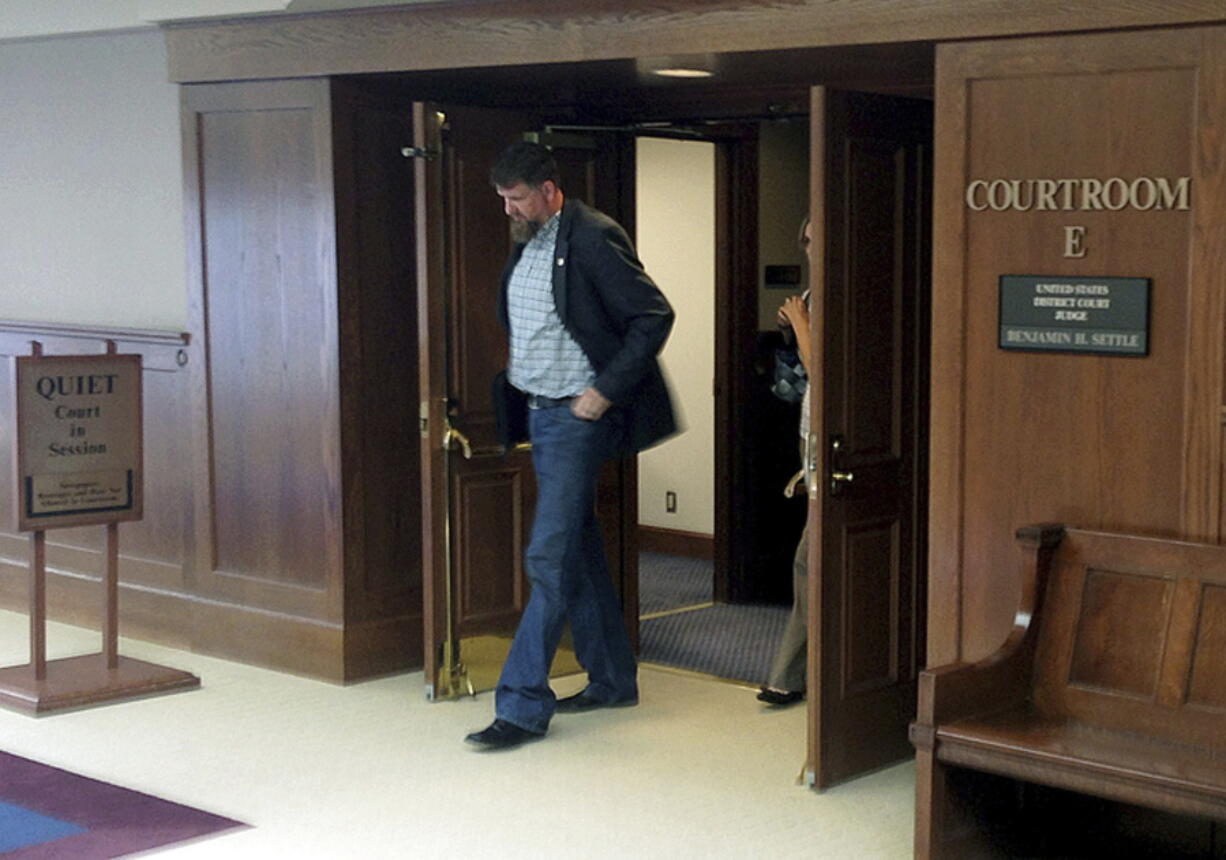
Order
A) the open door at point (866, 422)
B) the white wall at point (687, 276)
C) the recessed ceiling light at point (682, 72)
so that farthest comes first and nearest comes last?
the white wall at point (687, 276) → the recessed ceiling light at point (682, 72) → the open door at point (866, 422)

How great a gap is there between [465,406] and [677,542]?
3.05 metres

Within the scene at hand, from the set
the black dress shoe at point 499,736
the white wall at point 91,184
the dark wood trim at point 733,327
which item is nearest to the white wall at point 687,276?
the dark wood trim at point 733,327

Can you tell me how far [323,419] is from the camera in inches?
243

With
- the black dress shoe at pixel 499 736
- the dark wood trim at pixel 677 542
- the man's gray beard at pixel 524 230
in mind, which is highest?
the man's gray beard at pixel 524 230

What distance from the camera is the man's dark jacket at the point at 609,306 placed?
17.5 ft

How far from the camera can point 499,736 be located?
5340 mm

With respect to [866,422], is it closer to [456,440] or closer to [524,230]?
[524,230]

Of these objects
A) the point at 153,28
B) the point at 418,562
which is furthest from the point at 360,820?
the point at 153,28

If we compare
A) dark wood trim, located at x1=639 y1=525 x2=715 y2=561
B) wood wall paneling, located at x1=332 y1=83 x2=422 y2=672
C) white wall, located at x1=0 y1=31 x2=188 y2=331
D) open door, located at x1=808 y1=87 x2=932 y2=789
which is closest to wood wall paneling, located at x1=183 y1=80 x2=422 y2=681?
wood wall paneling, located at x1=332 y1=83 x2=422 y2=672

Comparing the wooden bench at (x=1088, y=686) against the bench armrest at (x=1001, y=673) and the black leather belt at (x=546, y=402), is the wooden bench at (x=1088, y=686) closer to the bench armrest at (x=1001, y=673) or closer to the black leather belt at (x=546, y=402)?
the bench armrest at (x=1001, y=673)

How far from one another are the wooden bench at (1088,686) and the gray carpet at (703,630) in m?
2.02

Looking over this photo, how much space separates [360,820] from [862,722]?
4.68 ft

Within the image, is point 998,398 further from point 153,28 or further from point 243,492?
point 153,28

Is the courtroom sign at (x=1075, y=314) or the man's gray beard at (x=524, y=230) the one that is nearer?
the courtroom sign at (x=1075, y=314)
